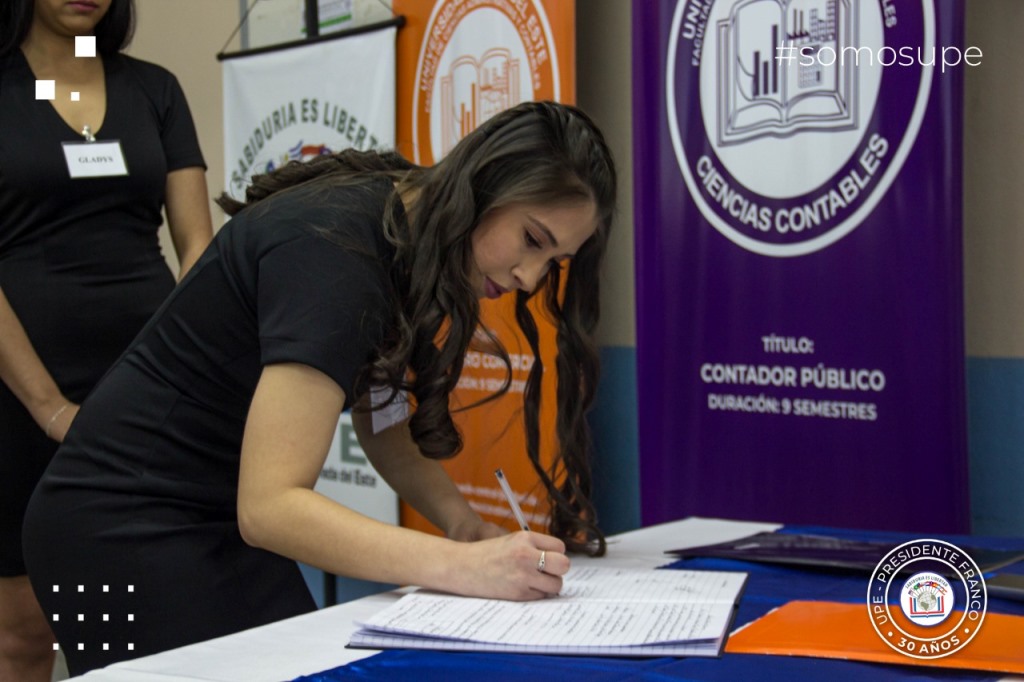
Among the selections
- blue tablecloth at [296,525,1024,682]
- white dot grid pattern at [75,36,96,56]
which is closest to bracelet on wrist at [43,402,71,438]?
white dot grid pattern at [75,36,96,56]

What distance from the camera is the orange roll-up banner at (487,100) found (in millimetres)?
2354

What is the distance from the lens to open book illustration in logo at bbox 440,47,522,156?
2494 millimetres

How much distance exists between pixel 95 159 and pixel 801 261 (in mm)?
1224

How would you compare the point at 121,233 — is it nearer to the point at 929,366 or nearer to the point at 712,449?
the point at 712,449

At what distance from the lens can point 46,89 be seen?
1.74 m

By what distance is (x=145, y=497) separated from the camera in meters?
1.16

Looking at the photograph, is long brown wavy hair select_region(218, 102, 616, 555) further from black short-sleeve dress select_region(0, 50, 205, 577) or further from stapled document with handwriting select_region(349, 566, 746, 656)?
black short-sleeve dress select_region(0, 50, 205, 577)

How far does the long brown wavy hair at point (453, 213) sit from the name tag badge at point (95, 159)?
51 cm

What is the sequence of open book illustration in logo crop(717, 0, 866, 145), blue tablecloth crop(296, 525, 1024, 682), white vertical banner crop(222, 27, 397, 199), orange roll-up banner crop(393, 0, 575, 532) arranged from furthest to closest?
white vertical banner crop(222, 27, 397, 199) < orange roll-up banner crop(393, 0, 575, 532) < open book illustration in logo crop(717, 0, 866, 145) < blue tablecloth crop(296, 525, 1024, 682)

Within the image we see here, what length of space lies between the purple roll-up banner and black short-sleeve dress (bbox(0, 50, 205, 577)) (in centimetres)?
96

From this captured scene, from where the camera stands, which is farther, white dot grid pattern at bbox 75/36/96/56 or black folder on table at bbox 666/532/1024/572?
white dot grid pattern at bbox 75/36/96/56

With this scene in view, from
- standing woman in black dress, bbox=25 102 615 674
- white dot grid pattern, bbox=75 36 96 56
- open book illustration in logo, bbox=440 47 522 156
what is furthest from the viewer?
open book illustration in logo, bbox=440 47 522 156

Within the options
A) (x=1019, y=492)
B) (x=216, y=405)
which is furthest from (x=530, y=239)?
(x=1019, y=492)

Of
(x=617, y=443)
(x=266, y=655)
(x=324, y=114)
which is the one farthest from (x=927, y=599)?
(x=324, y=114)
